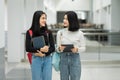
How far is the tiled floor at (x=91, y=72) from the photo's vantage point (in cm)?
828

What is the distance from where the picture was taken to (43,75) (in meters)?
4.77

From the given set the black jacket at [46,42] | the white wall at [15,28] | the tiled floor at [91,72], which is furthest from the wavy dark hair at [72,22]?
the white wall at [15,28]

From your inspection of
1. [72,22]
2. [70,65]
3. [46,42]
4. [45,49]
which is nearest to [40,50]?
[45,49]

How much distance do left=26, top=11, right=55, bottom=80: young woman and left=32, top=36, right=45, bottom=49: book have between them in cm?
6

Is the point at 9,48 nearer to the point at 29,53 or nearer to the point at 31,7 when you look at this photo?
the point at 31,7

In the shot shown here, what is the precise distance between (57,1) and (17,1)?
24993 mm

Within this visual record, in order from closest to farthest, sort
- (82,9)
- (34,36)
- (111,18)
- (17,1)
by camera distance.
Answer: (34,36), (17,1), (111,18), (82,9)

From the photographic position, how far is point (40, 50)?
4.62m

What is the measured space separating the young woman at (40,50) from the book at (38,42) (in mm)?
57

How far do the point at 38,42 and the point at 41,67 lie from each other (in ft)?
1.35

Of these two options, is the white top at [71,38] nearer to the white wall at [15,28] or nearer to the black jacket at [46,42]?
the black jacket at [46,42]

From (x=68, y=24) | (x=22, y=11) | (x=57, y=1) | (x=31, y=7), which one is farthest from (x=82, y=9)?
(x=68, y=24)

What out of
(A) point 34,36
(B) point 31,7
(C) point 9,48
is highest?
(B) point 31,7

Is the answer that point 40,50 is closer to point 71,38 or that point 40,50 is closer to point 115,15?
point 71,38
